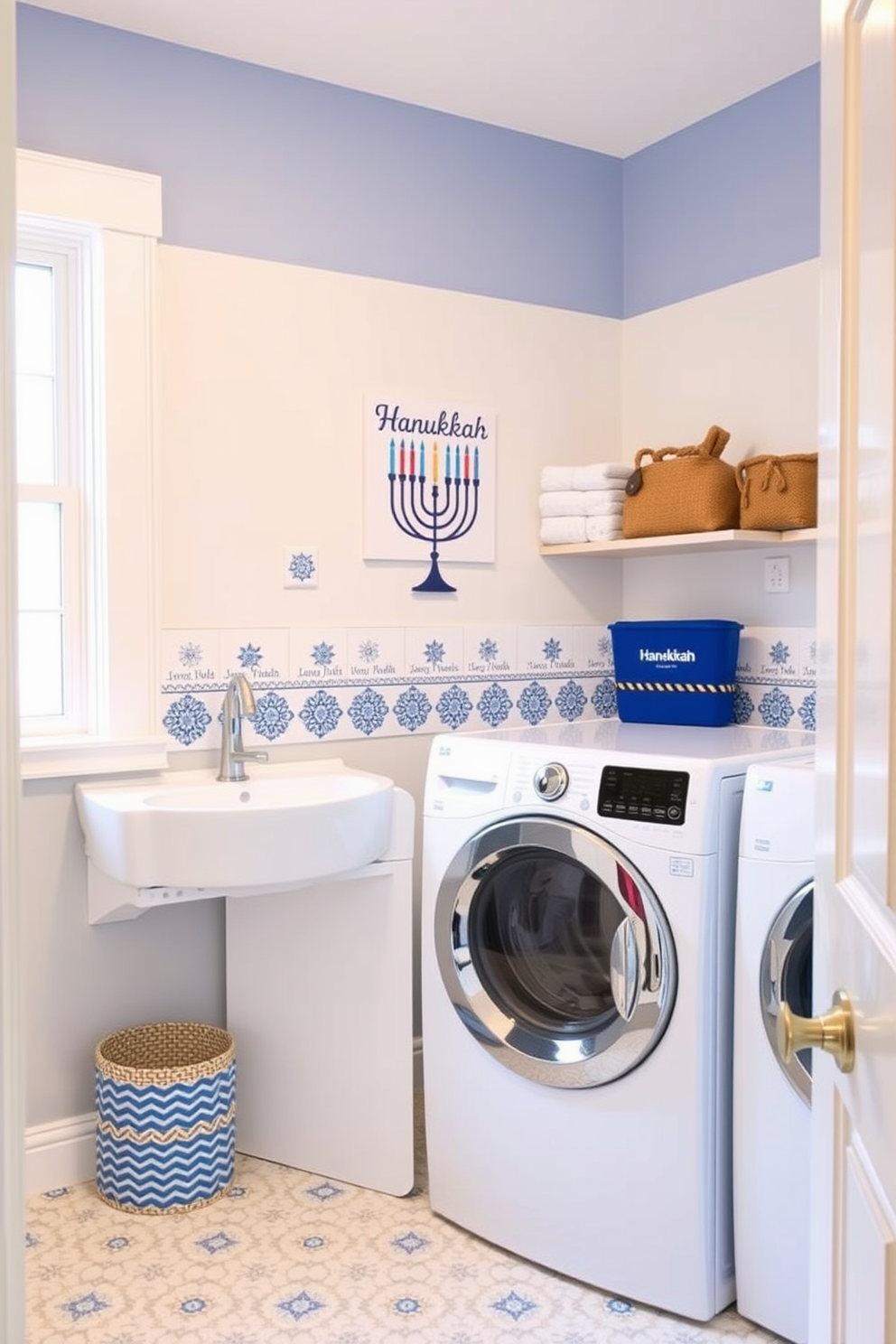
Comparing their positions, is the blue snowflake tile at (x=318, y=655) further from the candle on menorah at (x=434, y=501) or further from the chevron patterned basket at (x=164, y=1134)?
the chevron patterned basket at (x=164, y=1134)

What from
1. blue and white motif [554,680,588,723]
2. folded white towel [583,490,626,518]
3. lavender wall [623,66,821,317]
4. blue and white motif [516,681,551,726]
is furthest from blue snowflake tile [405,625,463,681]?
lavender wall [623,66,821,317]

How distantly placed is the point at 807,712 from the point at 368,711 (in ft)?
3.43

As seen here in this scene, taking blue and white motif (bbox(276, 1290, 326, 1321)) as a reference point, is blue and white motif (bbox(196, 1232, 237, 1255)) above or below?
above

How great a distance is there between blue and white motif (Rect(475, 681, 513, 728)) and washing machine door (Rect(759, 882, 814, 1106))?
1.27 meters

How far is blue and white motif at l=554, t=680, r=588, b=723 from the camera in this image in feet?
10.9

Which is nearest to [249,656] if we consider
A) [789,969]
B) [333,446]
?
[333,446]

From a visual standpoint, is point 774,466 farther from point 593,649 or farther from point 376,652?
point 376,652

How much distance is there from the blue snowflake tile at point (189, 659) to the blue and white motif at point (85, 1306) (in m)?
1.20

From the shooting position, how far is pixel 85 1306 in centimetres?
213

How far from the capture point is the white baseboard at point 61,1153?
2564 mm

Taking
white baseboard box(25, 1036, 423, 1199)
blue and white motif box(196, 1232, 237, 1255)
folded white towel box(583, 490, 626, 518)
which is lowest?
blue and white motif box(196, 1232, 237, 1255)

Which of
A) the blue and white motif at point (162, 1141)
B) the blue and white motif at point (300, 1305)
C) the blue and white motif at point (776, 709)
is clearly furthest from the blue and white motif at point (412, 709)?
the blue and white motif at point (300, 1305)

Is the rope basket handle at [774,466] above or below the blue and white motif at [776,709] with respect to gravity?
above

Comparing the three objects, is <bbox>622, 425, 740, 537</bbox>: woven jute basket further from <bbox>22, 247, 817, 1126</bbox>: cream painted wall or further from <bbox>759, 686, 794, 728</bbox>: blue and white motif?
<bbox>759, 686, 794, 728</bbox>: blue and white motif
